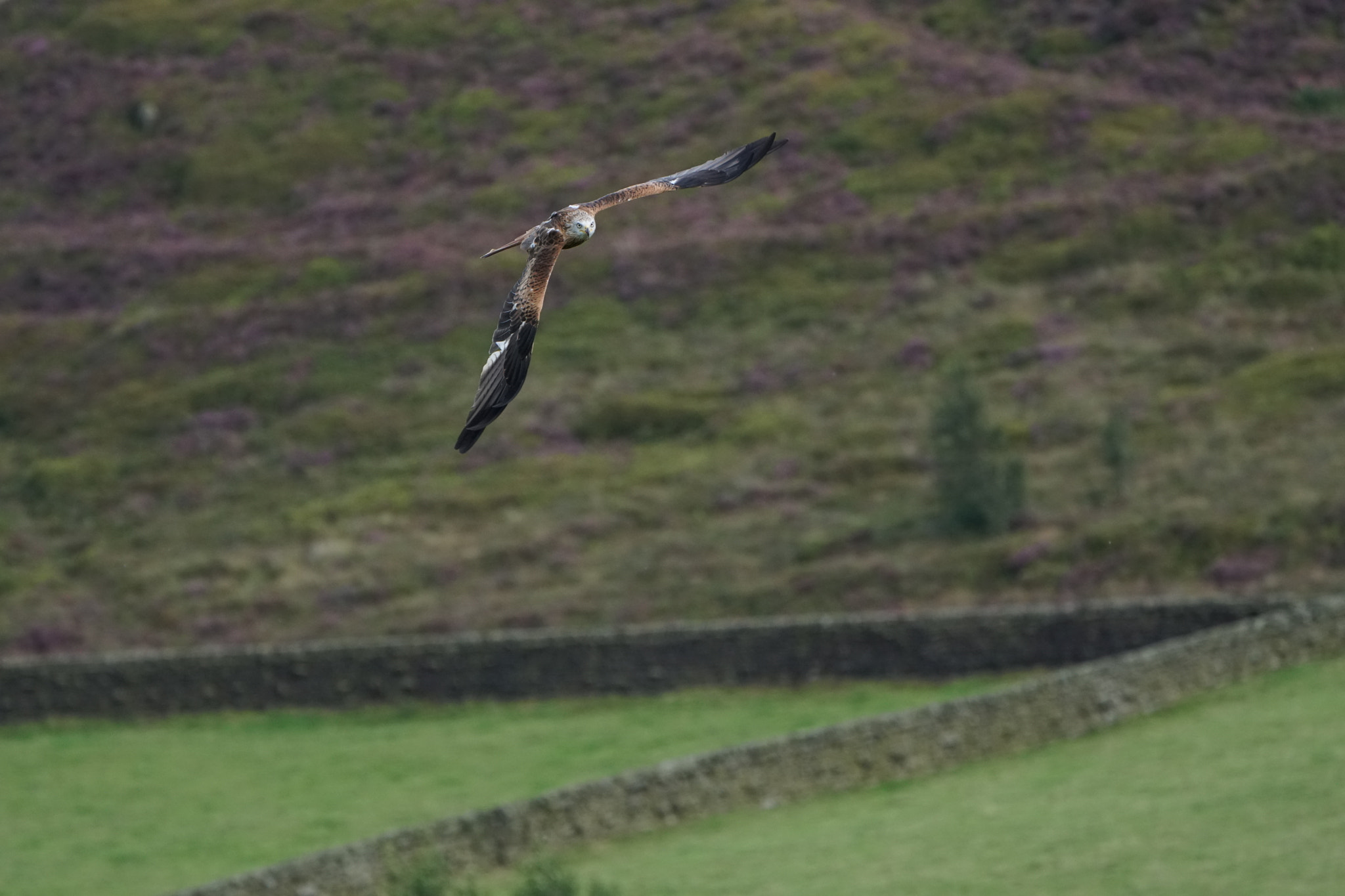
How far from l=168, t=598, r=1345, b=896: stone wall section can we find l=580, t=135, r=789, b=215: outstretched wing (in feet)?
46.5

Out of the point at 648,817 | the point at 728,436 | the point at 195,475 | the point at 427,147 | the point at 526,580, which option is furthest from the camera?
the point at 427,147

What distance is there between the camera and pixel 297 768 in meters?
38.2

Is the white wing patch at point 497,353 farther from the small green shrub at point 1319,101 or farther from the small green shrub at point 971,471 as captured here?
the small green shrub at point 1319,101

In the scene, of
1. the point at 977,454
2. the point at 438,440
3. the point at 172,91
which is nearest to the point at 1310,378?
the point at 977,454

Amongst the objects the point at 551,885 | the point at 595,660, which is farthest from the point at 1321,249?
the point at 551,885

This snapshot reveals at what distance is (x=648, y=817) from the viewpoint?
96.6 feet

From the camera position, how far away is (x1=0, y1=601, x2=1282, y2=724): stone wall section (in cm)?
3809

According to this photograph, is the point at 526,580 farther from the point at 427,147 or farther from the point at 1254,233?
the point at 427,147

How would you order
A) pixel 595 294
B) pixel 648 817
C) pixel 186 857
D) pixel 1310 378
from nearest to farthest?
pixel 648 817 → pixel 186 857 → pixel 1310 378 → pixel 595 294

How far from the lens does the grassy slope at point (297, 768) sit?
33250 millimetres

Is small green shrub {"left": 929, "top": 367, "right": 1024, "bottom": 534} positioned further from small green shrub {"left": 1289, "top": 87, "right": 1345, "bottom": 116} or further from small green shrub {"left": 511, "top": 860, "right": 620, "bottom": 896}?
small green shrub {"left": 1289, "top": 87, "right": 1345, "bottom": 116}

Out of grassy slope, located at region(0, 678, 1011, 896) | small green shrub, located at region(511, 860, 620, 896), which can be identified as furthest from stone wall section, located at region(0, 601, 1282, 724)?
small green shrub, located at region(511, 860, 620, 896)

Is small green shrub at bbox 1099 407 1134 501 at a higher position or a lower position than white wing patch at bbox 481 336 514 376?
lower

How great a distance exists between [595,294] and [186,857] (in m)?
43.8
